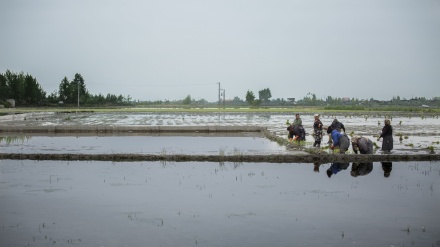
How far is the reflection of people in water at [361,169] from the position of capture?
15102 millimetres

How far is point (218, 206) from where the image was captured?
1081 cm

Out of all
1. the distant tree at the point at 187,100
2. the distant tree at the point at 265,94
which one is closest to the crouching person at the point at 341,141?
the distant tree at the point at 187,100

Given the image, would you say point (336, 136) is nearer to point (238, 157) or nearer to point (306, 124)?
point (238, 157)

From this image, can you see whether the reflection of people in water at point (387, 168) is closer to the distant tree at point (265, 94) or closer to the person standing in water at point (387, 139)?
the person standing in water at point (387, 139)

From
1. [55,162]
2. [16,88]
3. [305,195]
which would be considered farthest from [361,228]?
[16,88]

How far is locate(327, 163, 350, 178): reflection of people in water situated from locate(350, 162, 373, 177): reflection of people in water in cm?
26

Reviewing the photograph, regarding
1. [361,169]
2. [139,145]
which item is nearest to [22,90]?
[139,145]

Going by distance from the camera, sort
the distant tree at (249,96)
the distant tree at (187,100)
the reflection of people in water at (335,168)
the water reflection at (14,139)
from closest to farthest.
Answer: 1. the reflection of people in water at (335,168)
2. the water reflection at (14,139)
3. the distant tree at (249,96)
4. the distant tree at (187,100)

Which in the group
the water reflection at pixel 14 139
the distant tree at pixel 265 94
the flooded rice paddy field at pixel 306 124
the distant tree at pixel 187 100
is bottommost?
the water reflection at pixel 14 139

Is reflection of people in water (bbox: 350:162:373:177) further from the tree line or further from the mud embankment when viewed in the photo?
the tree line

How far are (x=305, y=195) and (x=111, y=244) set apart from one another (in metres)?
5.28

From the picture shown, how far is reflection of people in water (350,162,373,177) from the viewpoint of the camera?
15102mm

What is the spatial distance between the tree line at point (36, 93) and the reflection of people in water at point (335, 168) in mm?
89783

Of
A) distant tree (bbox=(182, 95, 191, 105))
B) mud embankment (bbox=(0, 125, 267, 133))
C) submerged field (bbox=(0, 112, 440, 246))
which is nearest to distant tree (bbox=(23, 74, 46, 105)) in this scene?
distant tree (bbox=(182, 95, 191, 105))
